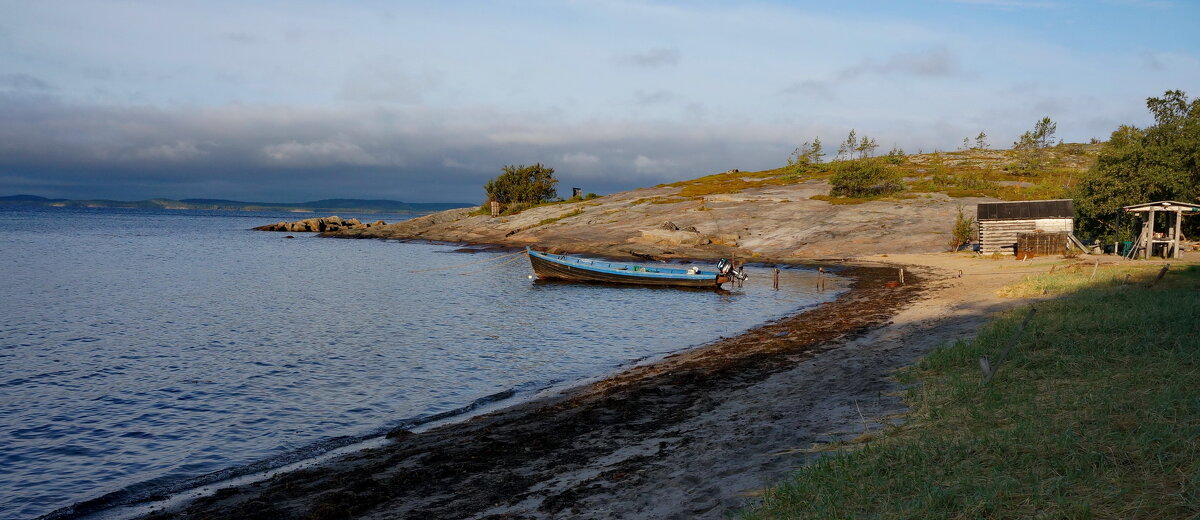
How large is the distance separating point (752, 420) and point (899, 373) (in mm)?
3855

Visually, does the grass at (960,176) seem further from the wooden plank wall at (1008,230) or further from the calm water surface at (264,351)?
the calm water surface at (264,351)

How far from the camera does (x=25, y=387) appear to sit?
61.7ft

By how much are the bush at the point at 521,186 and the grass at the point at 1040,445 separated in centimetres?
9525

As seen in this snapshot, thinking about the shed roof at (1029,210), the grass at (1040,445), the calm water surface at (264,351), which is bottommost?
the calm water surface at (264,351)

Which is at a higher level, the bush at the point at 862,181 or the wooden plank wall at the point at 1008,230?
the bush at the point at 862,181

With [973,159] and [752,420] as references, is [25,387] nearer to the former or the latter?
[752,420]

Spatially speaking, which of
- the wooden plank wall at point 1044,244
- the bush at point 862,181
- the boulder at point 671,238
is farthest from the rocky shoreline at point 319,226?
the wooden plank wall at point 1044,244

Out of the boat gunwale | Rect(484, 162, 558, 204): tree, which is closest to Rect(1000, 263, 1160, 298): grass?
the boat gunwale

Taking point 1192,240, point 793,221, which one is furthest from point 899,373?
point 793,221

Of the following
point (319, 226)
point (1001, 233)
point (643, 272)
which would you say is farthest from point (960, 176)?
point (319, 226)

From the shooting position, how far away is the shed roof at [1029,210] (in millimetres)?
45875

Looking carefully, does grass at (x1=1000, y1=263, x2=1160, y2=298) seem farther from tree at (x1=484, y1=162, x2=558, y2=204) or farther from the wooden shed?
tree at (x1=484, y1=162, x2=558, y2=204)

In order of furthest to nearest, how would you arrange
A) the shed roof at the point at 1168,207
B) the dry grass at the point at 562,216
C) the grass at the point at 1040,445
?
the dry grass at the point at 562,216 < the shed roof at the point at 1168,207 < the grass at the point at 1040,445

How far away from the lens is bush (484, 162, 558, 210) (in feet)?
349
